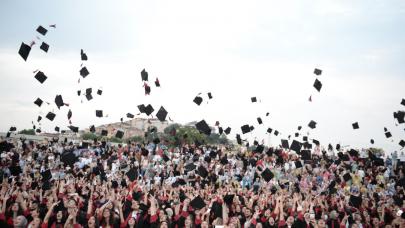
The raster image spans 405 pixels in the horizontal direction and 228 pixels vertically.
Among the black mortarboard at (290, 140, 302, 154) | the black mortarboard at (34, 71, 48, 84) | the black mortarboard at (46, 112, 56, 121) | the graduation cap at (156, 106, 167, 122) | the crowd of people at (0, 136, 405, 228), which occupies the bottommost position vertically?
the crowd of people at (0, 136, 405, 228)

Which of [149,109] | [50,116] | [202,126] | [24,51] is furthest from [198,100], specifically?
[24,51]

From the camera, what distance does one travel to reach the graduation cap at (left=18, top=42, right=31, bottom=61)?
32.6 ft

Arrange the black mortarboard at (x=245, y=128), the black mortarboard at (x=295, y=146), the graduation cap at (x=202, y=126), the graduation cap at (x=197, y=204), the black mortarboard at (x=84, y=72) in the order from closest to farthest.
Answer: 1. the graduation cap at (x=197, y=204)
2. the black mortarboard at (x=295, y=146)
3. the black mortarboard at (x=84, y=72)
4. the graduation cap at (x=202, y=126)
5. the black mortarboard at (x=245, y=128)

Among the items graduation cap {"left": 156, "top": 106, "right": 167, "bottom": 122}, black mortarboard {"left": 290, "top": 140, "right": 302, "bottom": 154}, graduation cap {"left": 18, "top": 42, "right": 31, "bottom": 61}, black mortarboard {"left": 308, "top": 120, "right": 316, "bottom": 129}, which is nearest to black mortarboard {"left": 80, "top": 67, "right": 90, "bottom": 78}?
→ graduation cap {"left": 18, "top": 42, "right": 31, "bottom": 61}

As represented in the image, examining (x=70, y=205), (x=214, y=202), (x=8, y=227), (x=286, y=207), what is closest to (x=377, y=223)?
(x=286, y=207)

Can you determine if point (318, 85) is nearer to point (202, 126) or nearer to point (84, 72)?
point (202, 126)

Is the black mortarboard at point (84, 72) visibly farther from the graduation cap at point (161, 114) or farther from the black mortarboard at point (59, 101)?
the graduation cap at point (161, 114)

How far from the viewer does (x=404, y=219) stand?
26.0 ft

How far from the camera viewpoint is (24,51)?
397 inches

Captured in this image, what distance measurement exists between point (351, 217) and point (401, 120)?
830 cm

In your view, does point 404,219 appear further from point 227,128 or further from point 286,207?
point 227,128

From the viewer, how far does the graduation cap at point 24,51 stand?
9.94 metres

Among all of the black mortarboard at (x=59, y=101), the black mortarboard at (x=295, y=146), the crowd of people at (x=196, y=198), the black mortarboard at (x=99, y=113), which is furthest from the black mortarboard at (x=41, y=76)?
the black mortarboard at (x=295, y=146)

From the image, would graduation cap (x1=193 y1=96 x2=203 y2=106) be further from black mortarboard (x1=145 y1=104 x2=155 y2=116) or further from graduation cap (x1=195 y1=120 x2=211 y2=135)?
black mortarboard (x1=145 y1=104 x2=155 y2=116)
